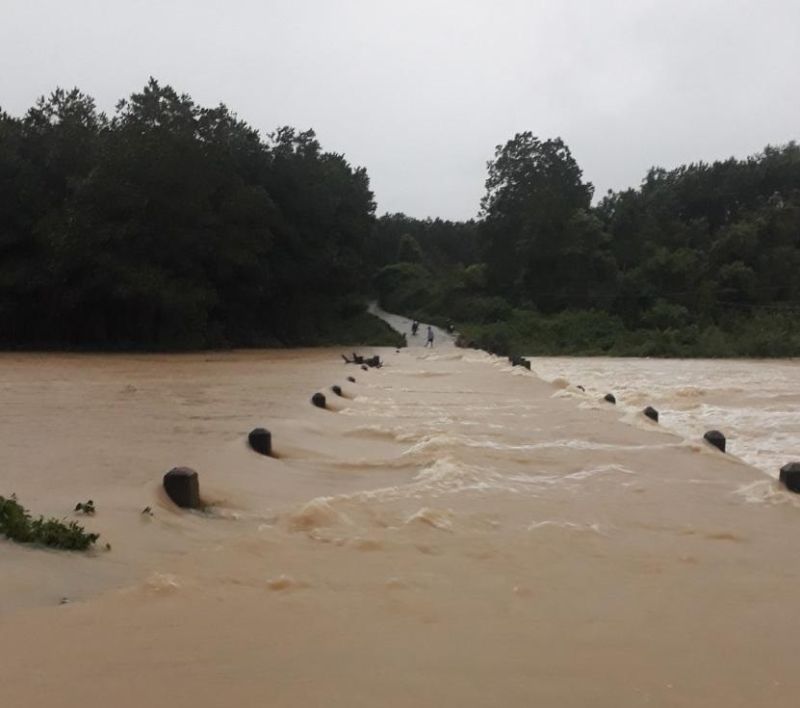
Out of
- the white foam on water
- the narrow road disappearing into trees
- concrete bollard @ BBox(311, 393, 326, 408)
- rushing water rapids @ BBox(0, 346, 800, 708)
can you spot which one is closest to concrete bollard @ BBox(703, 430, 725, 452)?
rushing water rapids @ BBox(0, 346, 800, 708)

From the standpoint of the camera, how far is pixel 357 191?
155ft

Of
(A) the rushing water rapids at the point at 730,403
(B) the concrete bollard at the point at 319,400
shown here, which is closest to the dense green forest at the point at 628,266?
(A) the rushing water rapids at the point at 730,403

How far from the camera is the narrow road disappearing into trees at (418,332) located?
4884 centimetres

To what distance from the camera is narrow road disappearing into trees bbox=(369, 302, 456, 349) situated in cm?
4884

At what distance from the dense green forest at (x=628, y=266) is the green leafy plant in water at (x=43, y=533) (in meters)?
35.3

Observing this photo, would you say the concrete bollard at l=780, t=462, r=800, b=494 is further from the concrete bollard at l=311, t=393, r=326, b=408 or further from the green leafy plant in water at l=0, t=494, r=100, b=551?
the concrete bollard at l=311, t=393, r=326, b=408

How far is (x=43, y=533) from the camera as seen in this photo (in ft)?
14.1

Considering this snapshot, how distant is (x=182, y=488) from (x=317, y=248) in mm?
38093

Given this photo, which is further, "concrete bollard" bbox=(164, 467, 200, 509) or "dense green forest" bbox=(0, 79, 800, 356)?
"dense green forest" bbox=(0, 79, 800, 356)

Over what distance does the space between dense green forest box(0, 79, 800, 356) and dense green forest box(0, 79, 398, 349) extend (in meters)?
0.09

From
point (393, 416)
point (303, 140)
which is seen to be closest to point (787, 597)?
point (393, 416)

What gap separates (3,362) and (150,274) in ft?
25.3

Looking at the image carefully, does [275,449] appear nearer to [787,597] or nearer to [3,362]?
[787,597]

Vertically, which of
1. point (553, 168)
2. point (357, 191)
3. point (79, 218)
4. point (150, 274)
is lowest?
point (150, 274)
